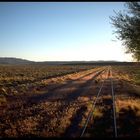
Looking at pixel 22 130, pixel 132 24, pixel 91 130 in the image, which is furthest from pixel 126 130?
pixel 132 24

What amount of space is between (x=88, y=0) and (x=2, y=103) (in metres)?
10.8

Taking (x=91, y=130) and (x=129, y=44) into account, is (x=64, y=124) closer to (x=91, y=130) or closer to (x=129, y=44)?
(x=91, y=130)

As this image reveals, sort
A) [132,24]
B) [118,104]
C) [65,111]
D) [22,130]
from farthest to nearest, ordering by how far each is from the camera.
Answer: [132,24] < [118,104] < [65,111] < [22,130]

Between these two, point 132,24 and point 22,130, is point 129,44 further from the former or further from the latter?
point 22,130

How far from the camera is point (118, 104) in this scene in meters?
17.4

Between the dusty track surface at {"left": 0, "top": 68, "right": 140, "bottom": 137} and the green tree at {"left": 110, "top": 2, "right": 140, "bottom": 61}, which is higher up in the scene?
the green tree at {"left": 110, "top": 2, "right": 140, "bottom": 61}

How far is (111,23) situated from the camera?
22281 millimetres

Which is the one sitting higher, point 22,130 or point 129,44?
point 129,44

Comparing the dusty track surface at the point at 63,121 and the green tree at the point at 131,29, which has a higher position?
the green tree at the point at 131,29

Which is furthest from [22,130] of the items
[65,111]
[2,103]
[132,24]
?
[132,24]

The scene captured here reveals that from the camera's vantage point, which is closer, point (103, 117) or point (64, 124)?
point (64, 124)

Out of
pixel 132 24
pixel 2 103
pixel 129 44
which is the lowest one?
pixel 2 103

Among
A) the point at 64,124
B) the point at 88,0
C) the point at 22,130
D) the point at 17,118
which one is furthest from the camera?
the point at 17,118

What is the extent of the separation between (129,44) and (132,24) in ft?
6.27
